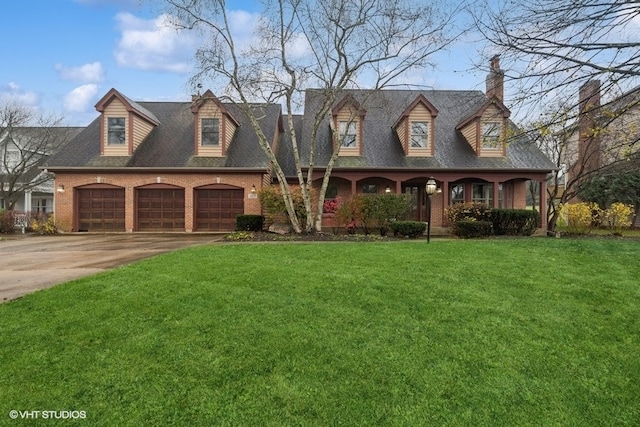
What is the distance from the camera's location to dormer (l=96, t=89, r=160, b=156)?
17234 millimetres

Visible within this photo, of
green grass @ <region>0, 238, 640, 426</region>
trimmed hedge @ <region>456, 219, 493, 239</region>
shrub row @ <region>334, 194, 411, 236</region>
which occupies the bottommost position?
green grass @ <region>0, 238, 640, 426</region>

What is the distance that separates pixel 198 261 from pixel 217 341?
12.3ft

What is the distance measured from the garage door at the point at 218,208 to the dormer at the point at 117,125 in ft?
14.4

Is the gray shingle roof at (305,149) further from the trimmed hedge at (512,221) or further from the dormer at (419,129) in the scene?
the trimmed hedge at (512,221)

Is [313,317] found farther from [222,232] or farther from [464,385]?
[222,232]

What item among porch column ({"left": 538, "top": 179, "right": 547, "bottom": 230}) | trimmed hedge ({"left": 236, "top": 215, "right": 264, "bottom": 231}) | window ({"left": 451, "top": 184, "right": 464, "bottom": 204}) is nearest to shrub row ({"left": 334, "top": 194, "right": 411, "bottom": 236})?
trimmed hedge ({"left": 236, "top": 215, "right": 264, "bottom": 231})

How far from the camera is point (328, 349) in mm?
3453

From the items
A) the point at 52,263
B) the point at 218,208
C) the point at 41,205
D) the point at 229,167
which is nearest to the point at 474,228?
the point at 229,167

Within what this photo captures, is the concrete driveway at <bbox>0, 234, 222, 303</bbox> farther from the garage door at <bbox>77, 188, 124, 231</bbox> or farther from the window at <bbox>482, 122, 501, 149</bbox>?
the window at <bbox>482, 122, 501, 149</bbox>

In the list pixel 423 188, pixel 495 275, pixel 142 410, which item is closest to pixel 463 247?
pixel 495 275

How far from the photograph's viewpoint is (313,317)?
4.16m

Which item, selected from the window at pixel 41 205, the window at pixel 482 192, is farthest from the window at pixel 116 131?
the window at pixel 482 192

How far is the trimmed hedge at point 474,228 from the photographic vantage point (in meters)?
13.5

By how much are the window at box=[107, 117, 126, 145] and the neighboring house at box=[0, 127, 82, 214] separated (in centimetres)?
832
